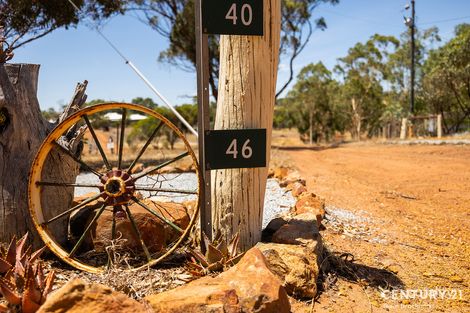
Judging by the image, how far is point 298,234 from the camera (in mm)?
2939

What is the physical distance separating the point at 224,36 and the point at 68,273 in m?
1.91

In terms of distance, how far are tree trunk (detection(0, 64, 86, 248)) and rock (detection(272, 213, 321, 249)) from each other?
1.63 meters

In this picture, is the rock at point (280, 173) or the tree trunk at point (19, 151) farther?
the rock at point (280, 173)

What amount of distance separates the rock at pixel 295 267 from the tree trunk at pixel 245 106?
303mm

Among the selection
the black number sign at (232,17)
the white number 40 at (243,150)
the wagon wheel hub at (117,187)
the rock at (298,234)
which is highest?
the black number sign at (232,17)

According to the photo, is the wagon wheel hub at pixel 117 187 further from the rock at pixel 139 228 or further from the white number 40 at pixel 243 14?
the white number 40 at pixel 243 14

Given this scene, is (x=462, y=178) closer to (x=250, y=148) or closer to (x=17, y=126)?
(x=250, y=148)

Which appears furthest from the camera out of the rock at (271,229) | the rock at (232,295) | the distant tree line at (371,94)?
the distant tree line at (371,94)

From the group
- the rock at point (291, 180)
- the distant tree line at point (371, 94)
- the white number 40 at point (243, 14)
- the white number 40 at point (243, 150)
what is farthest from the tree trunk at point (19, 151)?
the distant tree line at point (371, 94)

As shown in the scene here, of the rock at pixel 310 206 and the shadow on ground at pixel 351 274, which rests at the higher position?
the rock at pixel 310 206

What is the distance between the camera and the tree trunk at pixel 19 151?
112 inches

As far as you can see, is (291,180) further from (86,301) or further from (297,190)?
(86,301)

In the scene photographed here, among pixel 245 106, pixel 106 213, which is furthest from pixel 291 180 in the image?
pixel 106 213

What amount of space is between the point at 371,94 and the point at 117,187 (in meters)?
36.7
